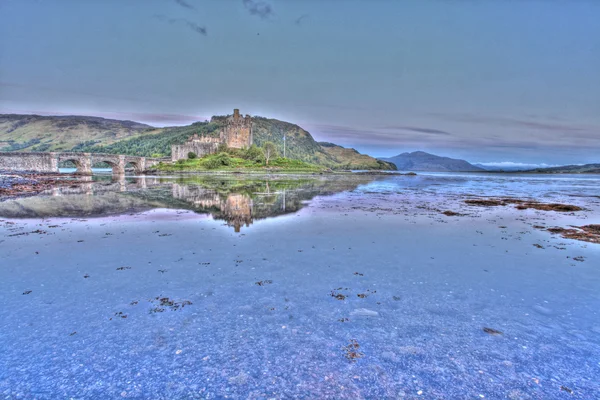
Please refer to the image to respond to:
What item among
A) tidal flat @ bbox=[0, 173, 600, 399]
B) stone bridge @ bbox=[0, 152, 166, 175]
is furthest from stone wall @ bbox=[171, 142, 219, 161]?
tidal flat @ bbox=[0, 173, 600, 399]

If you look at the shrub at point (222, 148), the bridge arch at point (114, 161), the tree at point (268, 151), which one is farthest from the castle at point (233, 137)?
the bridge arch at point (114, 161)

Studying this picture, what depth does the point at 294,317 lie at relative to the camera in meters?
6.58

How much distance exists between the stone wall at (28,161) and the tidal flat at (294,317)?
100332 mm

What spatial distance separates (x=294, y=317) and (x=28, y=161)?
114896mm

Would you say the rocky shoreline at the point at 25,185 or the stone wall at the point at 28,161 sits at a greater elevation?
the stone wall at the point at 28,161

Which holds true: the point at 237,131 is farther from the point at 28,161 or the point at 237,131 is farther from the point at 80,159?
the point at 28,161

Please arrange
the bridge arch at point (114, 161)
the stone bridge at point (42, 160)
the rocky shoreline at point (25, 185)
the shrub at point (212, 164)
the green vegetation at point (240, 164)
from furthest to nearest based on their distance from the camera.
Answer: the shrub at point (212, 164), the green vegetation at point (240, 164), the bridge arch at point (114, 161), the stone bridge at point (42, 160), the rocky shoreline at point (25, 185)

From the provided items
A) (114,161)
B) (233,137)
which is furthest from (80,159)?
(233,137)

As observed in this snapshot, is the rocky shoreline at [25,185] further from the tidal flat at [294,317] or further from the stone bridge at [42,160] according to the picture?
the stone bridge at [42,160]

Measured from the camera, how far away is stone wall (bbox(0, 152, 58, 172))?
85562 millimetres

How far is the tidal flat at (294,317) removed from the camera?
463 centimetres

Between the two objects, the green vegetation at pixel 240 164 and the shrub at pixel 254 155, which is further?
the shrub at pixel 254 155

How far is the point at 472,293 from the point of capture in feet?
26.3

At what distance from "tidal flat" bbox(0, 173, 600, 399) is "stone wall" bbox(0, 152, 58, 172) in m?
100
